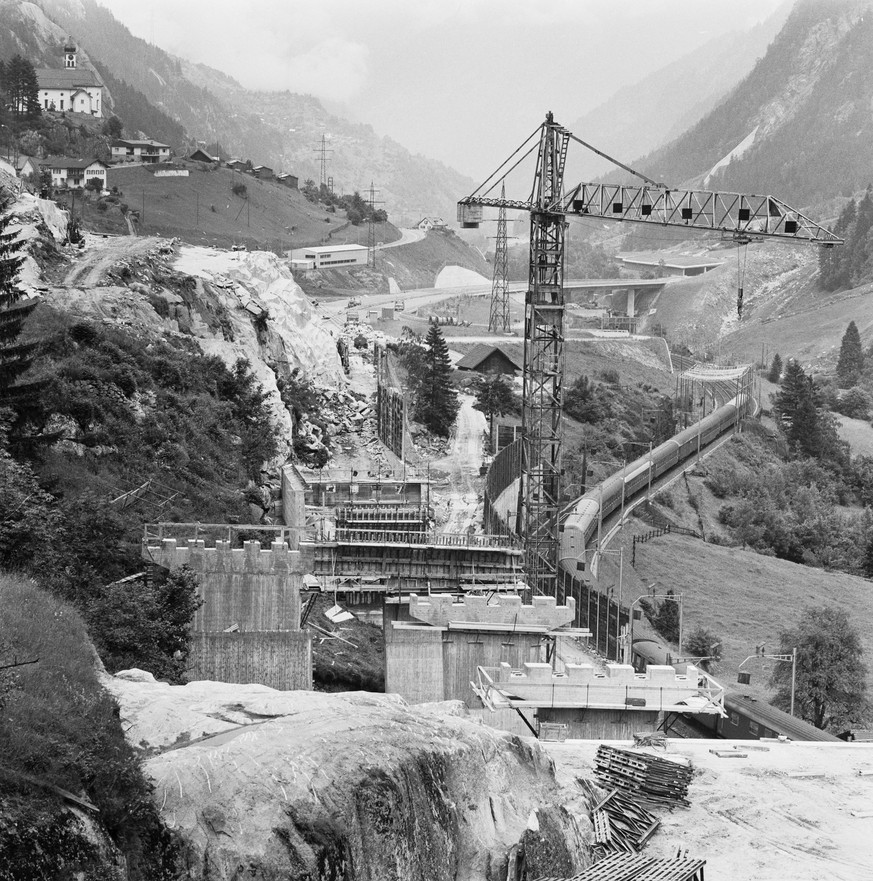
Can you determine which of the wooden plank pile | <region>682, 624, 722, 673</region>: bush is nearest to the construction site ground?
the wooden plank pile

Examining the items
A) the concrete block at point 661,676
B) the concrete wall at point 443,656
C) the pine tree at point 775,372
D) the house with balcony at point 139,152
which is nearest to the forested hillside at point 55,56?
the house with balcony at point 139,152

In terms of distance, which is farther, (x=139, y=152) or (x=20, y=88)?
(x=139, y=152)

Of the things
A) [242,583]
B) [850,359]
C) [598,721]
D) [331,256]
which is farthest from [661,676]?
[850,359]

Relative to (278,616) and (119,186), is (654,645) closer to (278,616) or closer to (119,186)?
(278,616)

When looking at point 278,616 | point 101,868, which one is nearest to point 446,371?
point 278,616

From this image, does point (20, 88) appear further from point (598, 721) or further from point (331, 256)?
point (598, 721)

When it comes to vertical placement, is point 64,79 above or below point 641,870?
above

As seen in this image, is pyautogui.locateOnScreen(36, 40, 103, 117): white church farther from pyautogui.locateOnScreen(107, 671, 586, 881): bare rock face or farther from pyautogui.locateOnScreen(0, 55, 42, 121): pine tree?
pyautogui.locateOnScreen(107, 671, 586, 881): bare rock face
